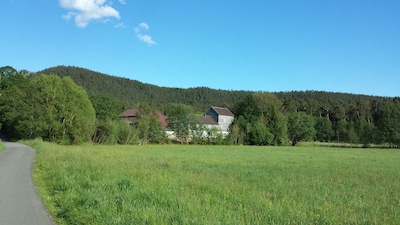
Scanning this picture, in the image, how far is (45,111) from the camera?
186 feet

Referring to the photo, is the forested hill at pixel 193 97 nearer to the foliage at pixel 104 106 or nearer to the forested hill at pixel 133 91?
the forested hill at pixel 133 91

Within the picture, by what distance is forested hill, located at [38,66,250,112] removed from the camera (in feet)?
473

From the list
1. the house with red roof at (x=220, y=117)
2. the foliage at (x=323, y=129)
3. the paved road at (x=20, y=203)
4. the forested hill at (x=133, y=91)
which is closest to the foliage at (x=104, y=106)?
the house with red roof at (x=220, y=117)

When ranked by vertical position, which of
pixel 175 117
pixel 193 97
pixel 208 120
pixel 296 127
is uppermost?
pixel 193 97

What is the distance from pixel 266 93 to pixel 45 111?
67.5 meters

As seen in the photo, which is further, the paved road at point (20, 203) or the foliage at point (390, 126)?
the foliage at point (390, 126)

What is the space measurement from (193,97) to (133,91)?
39278 millimetres

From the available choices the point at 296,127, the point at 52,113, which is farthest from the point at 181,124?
the point at 52,113

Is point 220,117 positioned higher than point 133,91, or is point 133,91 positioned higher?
point 133,91

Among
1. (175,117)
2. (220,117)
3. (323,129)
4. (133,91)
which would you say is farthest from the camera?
(133,91)

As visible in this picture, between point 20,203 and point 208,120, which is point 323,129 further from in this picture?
point 20,203

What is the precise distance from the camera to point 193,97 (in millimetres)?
195125

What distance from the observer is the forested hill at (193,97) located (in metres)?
132

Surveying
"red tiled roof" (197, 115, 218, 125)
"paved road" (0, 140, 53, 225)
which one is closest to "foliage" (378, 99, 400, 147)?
"red tiled roof" (197, 115, 218, 125)
